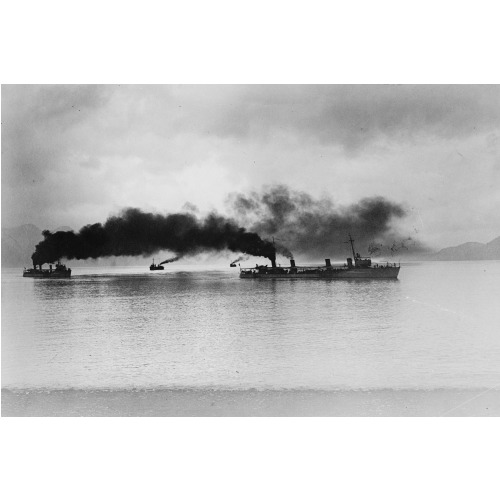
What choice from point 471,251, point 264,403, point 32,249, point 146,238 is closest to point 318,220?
point 471,251

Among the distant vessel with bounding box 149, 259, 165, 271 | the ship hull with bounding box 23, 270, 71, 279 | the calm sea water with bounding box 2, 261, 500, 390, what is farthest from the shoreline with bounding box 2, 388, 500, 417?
the distant vessel with bounding box 149, 259, 165, 271

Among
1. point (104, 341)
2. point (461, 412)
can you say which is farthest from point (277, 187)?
point (461, 412)

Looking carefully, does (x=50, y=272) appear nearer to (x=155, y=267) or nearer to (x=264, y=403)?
(x=155, y=267)

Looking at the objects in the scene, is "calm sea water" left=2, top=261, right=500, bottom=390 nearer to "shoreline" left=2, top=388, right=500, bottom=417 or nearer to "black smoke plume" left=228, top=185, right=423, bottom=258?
"shoreline" left=2, top=388, right=500, bottom=417

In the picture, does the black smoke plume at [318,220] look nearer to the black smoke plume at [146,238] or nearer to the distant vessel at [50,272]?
the black smoke plume at [146,238]

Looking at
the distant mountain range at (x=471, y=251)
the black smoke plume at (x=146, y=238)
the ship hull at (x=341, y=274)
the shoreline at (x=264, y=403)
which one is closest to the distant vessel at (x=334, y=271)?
the ship hull at (x=341, y=274)

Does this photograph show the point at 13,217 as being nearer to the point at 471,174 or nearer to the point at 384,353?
the point at 384,353
